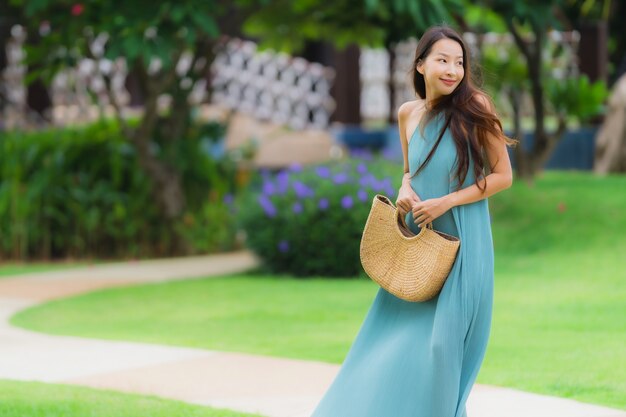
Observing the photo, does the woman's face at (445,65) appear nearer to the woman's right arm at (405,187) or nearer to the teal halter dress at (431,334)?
Result: the teal halter dress at (431,334)

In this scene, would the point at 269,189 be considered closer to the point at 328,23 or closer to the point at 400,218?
the point at 328,23

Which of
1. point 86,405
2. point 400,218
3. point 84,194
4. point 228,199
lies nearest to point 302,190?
point 228,199

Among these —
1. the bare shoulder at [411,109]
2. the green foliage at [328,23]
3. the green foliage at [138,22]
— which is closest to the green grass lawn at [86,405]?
the bare shoulder at [411,109]

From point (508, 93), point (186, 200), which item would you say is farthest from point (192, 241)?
point (508, 93)

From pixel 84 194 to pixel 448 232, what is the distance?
873 cm

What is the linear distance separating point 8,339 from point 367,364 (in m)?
3.82

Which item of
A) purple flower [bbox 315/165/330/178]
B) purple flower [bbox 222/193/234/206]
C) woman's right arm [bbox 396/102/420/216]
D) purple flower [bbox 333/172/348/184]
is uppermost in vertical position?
woman's right arm [bbox 396/102/420/216]

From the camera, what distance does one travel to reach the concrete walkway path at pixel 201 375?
559cm

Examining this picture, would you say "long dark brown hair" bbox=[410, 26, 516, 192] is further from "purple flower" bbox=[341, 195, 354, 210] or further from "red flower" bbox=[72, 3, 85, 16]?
"red flower" bbox=[72, 3, 85, 16]

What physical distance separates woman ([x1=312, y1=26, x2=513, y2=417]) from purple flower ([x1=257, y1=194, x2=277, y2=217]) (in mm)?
6472

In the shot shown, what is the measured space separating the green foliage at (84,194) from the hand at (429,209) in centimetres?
858

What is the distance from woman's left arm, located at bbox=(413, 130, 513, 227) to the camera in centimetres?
444

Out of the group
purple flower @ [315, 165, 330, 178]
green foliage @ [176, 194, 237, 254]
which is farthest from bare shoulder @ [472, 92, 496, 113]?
Answer: green foliage @ [176, 194, 237, 254]

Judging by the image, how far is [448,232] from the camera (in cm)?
453
